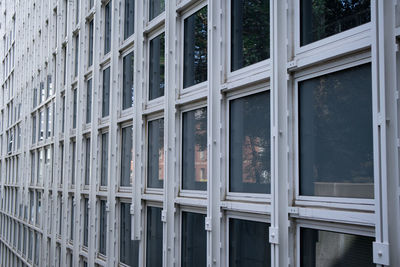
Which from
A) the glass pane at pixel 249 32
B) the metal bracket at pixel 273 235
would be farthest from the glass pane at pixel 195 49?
the metal bracket at pixel 273 235

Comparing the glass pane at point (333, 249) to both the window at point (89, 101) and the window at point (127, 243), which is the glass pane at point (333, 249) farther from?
the window at point (89, 101)

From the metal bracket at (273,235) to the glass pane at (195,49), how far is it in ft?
9.46

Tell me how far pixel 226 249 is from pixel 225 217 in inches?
16.8

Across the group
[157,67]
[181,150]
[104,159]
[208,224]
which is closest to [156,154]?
[181,150]

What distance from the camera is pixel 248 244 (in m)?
5.91

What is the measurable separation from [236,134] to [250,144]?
34cm

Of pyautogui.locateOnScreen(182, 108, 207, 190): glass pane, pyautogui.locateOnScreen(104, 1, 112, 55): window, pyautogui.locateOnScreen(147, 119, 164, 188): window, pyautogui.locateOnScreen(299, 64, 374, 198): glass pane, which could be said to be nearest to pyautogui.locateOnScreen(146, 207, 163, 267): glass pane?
pyautogui.locateOnScreen(147, 119, 164, 188): window

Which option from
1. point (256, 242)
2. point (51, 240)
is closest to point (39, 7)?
point (51, 240)

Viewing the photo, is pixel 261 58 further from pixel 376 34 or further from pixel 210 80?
pixel 376 34

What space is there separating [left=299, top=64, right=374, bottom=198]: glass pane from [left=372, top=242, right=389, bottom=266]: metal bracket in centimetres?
52

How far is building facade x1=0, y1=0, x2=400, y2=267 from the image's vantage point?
4383 mm

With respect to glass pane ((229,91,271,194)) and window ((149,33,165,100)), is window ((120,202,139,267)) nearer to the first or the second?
window ((149,33,165,100))

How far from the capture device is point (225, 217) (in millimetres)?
6363

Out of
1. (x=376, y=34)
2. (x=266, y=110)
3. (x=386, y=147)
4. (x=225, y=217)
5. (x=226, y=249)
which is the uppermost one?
(x=376, y=34)
